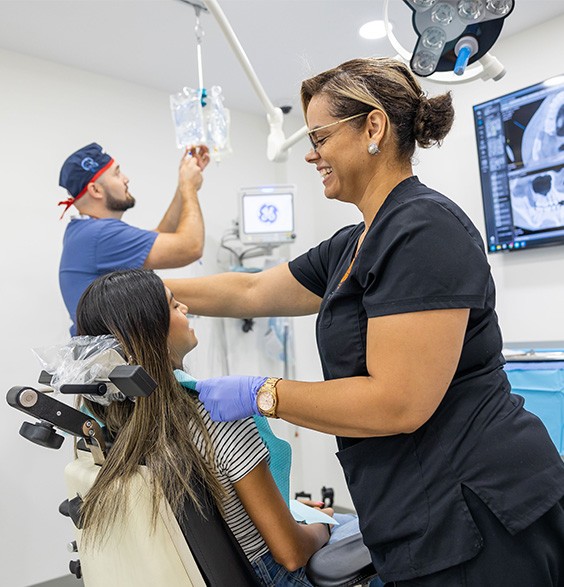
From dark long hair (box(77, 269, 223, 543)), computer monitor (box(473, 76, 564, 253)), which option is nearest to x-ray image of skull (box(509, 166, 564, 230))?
computer monitor (box(473, 76, 564, 253))

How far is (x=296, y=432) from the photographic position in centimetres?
393

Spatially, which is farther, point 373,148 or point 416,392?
point 373,148

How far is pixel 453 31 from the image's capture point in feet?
4.22

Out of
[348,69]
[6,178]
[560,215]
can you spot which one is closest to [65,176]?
[6,178]

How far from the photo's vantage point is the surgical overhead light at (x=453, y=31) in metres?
1.24

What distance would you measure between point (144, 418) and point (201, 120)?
130 centimetres

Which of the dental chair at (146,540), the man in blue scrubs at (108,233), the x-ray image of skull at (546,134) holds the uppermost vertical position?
the x-ray image of skull at (546,134)

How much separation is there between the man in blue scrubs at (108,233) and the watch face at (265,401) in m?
1.21

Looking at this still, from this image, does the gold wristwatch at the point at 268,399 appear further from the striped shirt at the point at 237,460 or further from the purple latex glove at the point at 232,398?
the striped shirt at the point at 237,460

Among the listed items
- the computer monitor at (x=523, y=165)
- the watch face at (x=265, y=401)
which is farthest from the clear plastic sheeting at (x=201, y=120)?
the computer monitor at (x=523, y=165)

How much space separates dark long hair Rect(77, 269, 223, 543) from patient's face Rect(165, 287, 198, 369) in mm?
61

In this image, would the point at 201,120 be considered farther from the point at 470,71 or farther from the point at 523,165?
the point at 523,165

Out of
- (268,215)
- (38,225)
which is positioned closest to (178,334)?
(38,225)

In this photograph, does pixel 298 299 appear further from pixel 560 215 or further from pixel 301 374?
pixel 301 374
